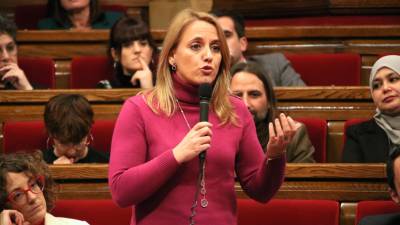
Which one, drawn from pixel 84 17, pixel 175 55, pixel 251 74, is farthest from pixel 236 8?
pixel 175 55

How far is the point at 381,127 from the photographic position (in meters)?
1.24

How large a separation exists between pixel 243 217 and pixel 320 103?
371mm

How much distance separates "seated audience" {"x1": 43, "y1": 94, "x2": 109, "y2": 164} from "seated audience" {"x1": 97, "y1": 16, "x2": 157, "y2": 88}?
22cm

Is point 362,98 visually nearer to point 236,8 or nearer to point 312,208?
point 312,208

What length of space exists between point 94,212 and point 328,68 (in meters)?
0.63

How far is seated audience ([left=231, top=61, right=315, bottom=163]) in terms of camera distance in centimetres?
122

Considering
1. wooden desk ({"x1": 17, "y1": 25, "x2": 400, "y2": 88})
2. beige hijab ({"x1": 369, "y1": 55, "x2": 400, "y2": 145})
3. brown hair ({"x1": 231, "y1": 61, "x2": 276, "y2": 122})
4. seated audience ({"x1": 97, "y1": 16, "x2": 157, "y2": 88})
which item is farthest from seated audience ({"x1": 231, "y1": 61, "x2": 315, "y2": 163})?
wooden desk ({"x1": 17, "y1": 25, "x2": 400, "y2": 88})

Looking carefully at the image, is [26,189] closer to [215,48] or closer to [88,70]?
[215,48]

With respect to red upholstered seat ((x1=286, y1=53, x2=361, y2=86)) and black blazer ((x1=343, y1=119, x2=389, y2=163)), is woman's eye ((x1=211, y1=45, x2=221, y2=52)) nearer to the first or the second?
black blazer ((x1=343, y1=119, x2=389, y2=163))

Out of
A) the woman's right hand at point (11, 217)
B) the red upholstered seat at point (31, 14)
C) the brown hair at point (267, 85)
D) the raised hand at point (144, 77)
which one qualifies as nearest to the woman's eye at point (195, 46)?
the woman's right hand at point (11, 217)

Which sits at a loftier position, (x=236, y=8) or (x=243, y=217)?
(x=236, y=8)

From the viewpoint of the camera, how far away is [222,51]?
796 mm

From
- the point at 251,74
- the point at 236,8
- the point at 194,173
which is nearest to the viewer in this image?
the point at 194,173

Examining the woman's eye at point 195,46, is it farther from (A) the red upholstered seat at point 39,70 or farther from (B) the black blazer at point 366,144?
(A) the red upholstered seat at point 39,70
